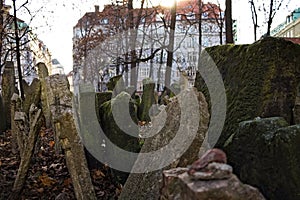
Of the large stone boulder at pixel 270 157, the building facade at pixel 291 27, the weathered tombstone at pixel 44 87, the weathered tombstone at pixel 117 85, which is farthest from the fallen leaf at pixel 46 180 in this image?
the building facade at pixel 291 27

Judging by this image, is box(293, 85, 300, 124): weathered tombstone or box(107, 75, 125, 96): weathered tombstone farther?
box(107, 75, 125, 96): weathered tombstone

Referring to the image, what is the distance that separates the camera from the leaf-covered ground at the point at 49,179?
4.69 meters

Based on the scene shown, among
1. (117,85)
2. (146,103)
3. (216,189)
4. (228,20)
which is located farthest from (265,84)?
(228,20)

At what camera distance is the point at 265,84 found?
391 centimetres

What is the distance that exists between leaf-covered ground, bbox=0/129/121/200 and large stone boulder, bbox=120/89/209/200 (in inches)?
53.5

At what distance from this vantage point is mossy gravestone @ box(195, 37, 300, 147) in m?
3.86

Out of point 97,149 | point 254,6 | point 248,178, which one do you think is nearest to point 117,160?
point 97,149

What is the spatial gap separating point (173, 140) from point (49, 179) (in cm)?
275

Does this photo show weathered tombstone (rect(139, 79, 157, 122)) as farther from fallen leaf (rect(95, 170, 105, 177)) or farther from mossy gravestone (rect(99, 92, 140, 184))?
fallen leaf (rect(95, 170, 105, 177))

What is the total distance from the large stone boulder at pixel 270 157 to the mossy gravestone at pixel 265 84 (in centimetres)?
101

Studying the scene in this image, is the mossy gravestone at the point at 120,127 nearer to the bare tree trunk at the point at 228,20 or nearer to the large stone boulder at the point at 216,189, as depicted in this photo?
the large stone boulder at the point at 216,189

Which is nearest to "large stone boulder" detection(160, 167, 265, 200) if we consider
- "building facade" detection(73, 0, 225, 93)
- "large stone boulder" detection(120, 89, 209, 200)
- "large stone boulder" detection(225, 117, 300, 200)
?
"large stone boulder" detection(225, 117, 300, 200)

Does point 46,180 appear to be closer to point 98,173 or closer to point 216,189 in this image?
point 98,173

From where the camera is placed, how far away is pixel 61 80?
4.46m
